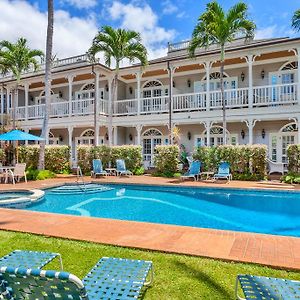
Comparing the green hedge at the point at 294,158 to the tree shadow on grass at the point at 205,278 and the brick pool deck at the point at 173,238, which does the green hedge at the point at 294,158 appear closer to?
the brick pool deck at the point at 173,238

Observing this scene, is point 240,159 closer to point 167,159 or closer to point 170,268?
point 167,159

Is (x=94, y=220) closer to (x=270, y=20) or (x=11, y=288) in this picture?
(x=11, y=288)

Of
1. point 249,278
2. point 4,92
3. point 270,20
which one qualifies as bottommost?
point 249,278

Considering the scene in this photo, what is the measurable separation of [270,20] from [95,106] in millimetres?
12662

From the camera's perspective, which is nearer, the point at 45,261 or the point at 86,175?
the point at 45,261

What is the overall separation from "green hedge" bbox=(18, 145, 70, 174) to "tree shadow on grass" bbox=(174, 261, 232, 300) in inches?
577

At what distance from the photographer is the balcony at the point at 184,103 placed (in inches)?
679

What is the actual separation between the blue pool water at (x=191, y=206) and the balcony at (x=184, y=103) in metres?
7.53

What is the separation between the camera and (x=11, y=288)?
7.05ft

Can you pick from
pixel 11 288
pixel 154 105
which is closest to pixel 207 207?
pixel 11 288

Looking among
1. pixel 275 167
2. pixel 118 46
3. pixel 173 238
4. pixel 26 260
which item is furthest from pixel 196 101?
pixel 26 260

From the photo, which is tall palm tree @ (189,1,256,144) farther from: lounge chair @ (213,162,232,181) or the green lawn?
the green lawn

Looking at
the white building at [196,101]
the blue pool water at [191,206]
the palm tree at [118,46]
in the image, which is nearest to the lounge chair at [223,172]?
the blue pool water at [191,206]

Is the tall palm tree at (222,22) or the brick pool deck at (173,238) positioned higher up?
the tall palm tree at (222,22)
